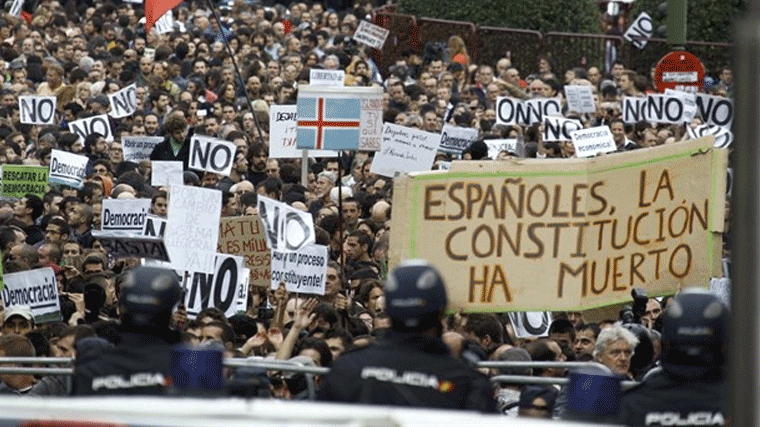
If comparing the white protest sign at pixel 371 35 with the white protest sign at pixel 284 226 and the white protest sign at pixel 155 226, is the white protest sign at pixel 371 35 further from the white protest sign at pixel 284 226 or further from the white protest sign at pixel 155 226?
the white protest sign at pixel 284 226

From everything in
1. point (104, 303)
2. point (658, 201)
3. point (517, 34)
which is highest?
point (517, 34)

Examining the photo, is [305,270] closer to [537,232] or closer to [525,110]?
[537,232]

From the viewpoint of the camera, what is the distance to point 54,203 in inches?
631

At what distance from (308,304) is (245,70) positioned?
1391cm

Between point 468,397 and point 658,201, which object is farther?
point 658,201

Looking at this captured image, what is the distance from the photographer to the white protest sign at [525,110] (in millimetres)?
21250

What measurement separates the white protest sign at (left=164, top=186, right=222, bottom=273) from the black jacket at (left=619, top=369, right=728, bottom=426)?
6.00m

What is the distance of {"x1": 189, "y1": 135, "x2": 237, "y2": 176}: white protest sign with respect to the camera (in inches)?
669

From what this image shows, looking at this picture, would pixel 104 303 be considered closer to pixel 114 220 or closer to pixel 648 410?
pixel 114 220

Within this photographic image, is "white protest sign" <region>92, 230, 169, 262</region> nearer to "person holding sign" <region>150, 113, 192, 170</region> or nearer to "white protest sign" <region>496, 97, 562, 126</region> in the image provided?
"person holding sign" <region>150, 113, 192, 170</region>

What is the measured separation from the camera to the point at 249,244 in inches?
531

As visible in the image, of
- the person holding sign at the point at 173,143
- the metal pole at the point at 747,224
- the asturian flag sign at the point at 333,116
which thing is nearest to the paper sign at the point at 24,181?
the person holding sign at the point at 173,143

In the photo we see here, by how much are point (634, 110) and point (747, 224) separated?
17796mm

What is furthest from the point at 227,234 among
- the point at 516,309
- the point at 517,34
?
the point at 517,34
